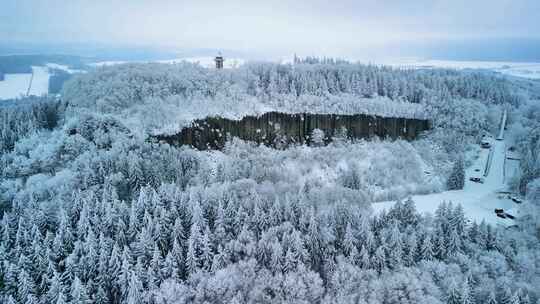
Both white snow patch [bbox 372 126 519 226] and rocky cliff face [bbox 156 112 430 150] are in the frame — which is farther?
rocky cliff face [bbox 156 112 430 150]

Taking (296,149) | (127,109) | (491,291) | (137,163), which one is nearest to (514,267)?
(491,291)

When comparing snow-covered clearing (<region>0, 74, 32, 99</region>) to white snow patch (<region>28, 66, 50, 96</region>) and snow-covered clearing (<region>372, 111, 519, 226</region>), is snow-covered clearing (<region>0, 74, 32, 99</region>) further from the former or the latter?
snow-covered clearing (<region>372, 111, 519, 226</region>)

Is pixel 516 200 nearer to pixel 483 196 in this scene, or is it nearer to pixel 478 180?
pixel 483 196

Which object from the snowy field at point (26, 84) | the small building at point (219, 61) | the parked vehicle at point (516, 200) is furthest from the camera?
the snowy field at point (26, 84)

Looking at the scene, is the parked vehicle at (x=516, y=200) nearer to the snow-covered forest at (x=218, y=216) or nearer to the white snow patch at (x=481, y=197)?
the white snow patch at (x=481, y=197)

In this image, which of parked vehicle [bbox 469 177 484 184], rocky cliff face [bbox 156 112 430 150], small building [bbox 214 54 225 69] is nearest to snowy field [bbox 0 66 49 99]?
small building [bbox 214 54 225 69]

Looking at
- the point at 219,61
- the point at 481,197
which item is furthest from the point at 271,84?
the point at 481,197

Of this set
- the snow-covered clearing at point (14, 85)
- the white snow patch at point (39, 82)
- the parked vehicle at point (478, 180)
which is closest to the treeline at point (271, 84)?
the parked vehicle at point (478, 180)
